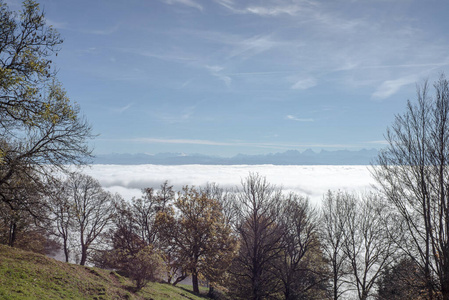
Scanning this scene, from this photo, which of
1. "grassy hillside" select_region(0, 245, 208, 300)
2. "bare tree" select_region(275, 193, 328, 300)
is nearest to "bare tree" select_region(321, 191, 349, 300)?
"bare tree" select_region(275, 193, 328, 300)

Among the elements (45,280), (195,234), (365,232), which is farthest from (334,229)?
(45,280)

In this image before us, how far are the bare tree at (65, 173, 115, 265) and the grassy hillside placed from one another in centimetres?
3060

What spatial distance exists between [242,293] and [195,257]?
401 inches

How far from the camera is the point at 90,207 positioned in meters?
57.3

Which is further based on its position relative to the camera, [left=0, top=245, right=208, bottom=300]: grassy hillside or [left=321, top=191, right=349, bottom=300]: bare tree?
[left=321, top=191, right=349, bottom=300]: bare tree

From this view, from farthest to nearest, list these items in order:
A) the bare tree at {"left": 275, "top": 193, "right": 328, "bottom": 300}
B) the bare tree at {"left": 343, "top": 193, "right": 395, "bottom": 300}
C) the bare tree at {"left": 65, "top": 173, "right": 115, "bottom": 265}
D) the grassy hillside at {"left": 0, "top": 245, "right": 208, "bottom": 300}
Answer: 1. the bare tree at {"left": 65, "top": 173, "right": 115, "bottom": 265}
2. the bare tree at {"left": 343, "top": 193, "right": 395, "bottom": 300}
3. the bare tree at {"left": 275, "top": 193, "right": 328, "bottom": 300}
4. the grassy hillside at {"left": 0, "top": 245, "right": 208, "bottom": 300}

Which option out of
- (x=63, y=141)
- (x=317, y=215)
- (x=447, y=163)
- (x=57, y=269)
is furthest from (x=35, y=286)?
(x=317, y=215)

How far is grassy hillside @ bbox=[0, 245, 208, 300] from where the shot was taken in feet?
57.6

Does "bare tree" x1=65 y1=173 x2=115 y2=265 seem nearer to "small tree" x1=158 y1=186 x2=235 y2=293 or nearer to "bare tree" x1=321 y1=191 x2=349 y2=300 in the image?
"small tree" x1=158 y1=186 x2=235 y2=293

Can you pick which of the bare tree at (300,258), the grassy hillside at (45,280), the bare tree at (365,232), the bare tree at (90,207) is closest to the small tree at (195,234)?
the bare tree at (300,258)

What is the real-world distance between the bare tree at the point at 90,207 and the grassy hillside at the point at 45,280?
3060 centimetres

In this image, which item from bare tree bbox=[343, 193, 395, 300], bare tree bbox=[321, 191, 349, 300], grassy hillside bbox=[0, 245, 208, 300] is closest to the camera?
grassy hillside bbox=[0, 245, 208, 300]

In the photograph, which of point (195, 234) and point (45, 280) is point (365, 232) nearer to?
point (195, 234)

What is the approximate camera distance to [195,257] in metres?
39.3
